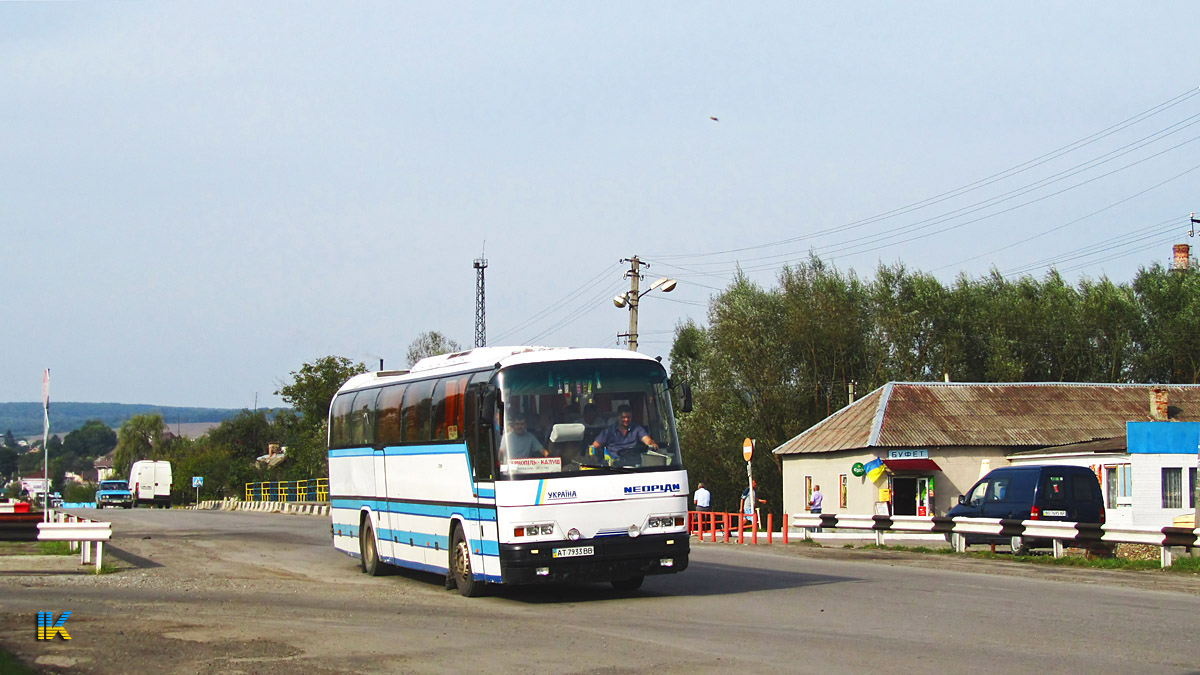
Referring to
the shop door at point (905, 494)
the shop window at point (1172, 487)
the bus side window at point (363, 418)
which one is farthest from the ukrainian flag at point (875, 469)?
the bus side window at point (363, 418)

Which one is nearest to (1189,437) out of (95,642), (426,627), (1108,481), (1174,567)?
(1108,481)

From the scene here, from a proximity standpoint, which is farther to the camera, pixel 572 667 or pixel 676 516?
pixel 676 516

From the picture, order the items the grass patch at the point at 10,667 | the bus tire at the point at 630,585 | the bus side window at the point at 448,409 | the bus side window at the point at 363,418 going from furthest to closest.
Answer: the bus side window at the point at 363,418
the bus tire at the point at 630,585
the bus side window at the point at 448,409
the grass patch at the point at 10,667

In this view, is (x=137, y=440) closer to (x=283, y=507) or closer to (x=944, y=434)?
(x=283, y=507)

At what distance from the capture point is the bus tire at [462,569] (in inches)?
610

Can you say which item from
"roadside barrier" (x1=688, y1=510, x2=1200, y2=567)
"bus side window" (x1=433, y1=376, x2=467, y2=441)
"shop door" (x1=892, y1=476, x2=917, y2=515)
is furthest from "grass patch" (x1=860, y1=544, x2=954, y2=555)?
"shop door" (x1=892, y1=476, x2=917, y2=515)

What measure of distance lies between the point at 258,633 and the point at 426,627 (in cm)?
162

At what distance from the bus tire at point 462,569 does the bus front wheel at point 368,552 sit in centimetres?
350

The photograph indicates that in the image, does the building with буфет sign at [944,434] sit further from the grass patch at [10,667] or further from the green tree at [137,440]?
the green tree at [137,440]

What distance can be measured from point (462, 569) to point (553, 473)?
2.27 meters

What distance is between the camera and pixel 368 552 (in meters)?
19.6

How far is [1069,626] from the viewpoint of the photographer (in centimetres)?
1210

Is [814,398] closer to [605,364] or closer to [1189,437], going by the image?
[1189,437]

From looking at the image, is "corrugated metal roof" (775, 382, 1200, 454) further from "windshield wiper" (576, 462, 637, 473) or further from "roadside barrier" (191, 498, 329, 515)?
"windshield wiper" (576, 462, 637, 473)
